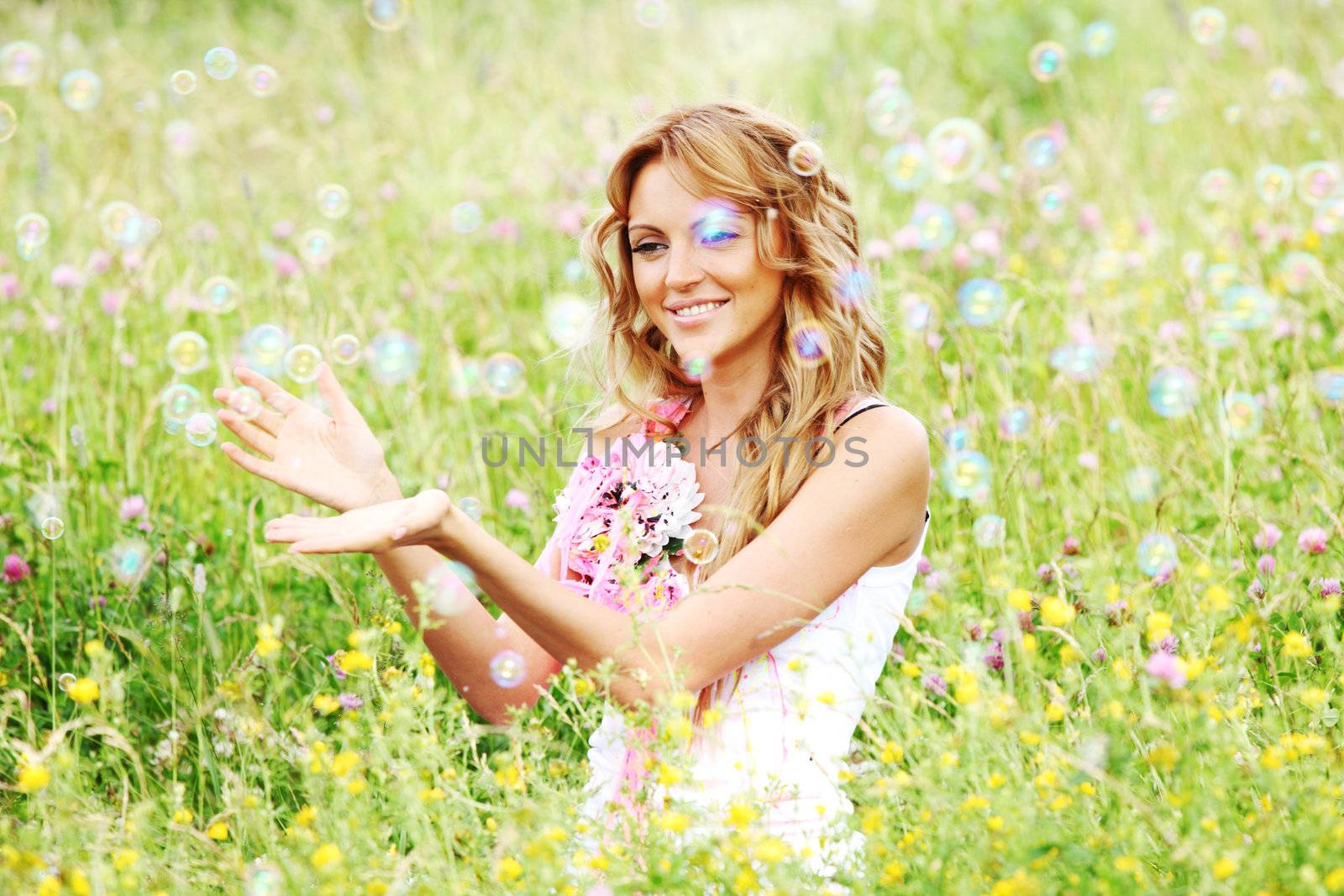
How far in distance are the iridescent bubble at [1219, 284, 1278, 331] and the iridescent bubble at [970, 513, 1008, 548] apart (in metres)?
1.28

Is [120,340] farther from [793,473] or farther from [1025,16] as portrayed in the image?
[1025,16]

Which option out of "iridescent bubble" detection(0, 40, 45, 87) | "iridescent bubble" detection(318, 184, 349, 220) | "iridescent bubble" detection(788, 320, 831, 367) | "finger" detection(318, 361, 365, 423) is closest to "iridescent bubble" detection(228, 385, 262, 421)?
"finger" detection(318, 361, 365, 423)

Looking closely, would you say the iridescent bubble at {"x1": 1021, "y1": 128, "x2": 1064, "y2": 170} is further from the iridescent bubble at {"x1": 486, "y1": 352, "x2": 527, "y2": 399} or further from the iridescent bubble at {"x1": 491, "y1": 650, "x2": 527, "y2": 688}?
the iridescent bubble at {"x1": 491, "y1": 650, "x2": 527, "y2": 688}

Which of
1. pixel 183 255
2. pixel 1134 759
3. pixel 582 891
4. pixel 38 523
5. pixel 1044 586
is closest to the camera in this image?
pixel 582 891

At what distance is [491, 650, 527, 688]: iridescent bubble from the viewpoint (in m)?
2.41

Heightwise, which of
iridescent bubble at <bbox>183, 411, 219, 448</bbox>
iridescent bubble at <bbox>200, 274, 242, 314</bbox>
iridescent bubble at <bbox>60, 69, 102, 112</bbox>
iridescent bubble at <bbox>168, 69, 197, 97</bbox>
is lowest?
iridescent bubble at <bbox>183, 411, 219, 448</bbox>

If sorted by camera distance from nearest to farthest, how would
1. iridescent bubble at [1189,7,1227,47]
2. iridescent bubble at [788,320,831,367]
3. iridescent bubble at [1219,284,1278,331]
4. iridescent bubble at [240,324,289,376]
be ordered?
iridescent bubble at [788,320,831,367]
iridescent bubble at [240,324,289,376]
iridescent bubble at [1219,284,1278,331]
iridescent bubble at [1189,7,1227,47]

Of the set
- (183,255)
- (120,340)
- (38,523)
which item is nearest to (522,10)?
(183,255)

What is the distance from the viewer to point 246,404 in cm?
235

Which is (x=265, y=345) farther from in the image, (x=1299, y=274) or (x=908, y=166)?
(x=1299, y=274)

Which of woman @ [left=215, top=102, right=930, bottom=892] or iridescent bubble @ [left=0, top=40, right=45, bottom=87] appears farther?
iridescent bubble @ [left=0, top=40, right=45, bottom=87]

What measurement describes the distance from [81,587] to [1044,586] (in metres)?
2.14

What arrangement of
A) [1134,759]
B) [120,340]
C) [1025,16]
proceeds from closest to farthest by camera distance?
[1134,759] → [120,340] → [1025,16]

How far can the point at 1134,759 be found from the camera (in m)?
2.00
